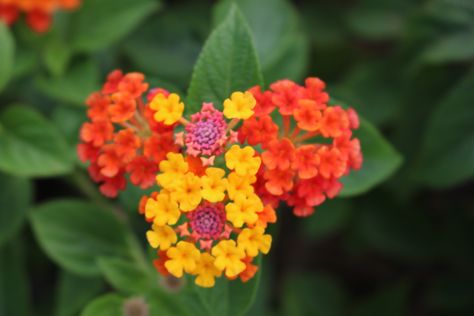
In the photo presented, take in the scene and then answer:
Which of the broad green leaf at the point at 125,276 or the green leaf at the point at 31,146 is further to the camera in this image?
the green leaf at the point at 31,146

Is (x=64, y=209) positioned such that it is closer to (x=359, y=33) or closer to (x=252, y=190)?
(x=252, y=190)

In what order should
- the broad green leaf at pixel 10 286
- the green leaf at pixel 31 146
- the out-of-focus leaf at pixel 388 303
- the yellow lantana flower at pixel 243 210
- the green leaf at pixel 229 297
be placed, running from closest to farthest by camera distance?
the yellow lantana flower at pixel 243 210, the green leaf at pixel 229 297, the green leaf at pixel 31 146, the broad green leaf at pixel 10 286, the out-of-focus leaf at pixel 388 303

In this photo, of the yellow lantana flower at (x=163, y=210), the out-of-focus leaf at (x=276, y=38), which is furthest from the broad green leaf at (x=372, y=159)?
the yellow lantana flower at (x=163, y=210)

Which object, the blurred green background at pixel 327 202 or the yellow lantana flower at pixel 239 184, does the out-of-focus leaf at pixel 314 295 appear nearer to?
the blurred green background at pixel 327 202

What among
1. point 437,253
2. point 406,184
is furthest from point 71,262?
point 437,253

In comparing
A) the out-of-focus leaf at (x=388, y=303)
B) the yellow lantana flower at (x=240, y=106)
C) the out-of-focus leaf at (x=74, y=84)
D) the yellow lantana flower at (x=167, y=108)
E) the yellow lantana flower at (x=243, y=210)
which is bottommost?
the out-of-focus leaf at (x=388, y=303)

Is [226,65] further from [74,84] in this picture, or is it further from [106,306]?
[74,84]

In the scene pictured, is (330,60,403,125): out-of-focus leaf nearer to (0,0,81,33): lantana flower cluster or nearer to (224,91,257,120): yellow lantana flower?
(0,0,81,33): lantana flower cluster
